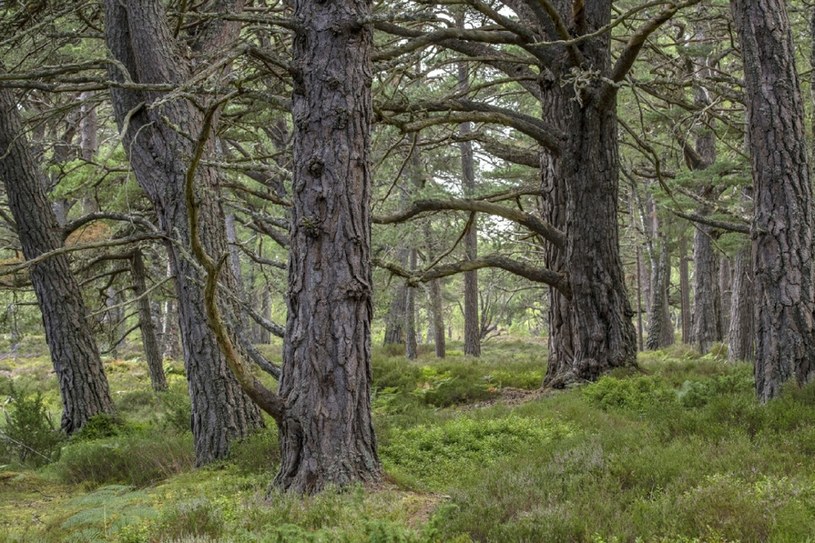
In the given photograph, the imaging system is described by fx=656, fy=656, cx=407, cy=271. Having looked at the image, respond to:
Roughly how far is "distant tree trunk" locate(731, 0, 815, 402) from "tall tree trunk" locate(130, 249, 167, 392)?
8495mm

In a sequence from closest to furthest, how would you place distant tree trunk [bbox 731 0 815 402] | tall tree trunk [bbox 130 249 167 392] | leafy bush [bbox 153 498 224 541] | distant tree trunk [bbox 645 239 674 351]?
1. leafy bush [bbox 153 498 224 541]
2. distant tree trunk [bbox 731 0 815 402]
3. tall tree trunk [bbox 130 249 167 392]
4. distant tree trunk [bbox 645 239 674 351]

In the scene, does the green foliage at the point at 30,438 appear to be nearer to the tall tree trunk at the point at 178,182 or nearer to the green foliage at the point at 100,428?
the green foliage at the point at 100,428

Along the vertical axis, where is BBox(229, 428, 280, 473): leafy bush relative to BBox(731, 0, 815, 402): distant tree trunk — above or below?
below

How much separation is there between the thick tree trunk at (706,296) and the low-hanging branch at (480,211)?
31.5 feet

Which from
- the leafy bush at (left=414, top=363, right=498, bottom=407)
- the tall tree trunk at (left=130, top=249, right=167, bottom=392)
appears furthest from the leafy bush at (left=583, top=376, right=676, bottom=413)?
the tall tree trunk at (left=130, top=249, right=167, bottom=392)

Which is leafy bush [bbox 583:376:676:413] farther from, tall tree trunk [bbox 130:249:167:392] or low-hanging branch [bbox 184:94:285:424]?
tall tree trunk [bbox 130:249:167:392]

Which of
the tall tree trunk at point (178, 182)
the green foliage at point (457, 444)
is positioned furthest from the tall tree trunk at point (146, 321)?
the green foliage at point (457, 444)

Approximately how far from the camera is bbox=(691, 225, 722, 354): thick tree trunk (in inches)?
692

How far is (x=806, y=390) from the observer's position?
5.99 metres

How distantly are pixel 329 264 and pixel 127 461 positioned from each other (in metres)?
4.31

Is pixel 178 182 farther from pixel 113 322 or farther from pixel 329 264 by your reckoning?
pixel 113 322

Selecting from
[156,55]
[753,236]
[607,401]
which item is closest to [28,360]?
[156,55]

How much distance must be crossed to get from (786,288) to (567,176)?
3.49m

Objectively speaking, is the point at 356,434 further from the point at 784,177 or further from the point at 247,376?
the point at 784,177
